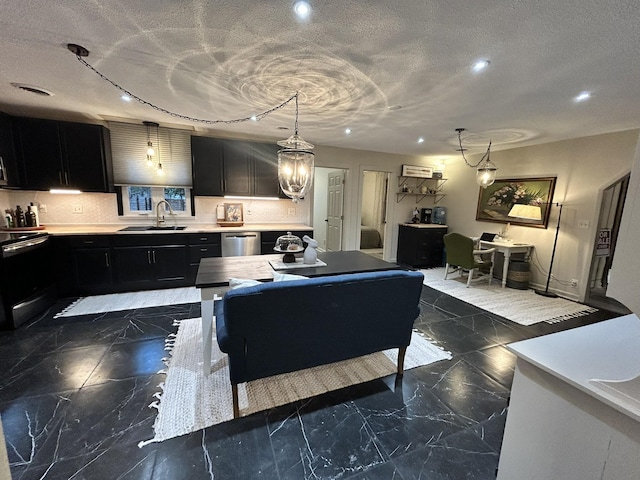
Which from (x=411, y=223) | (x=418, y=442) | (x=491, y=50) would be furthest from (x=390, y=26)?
(x=411, y=223)

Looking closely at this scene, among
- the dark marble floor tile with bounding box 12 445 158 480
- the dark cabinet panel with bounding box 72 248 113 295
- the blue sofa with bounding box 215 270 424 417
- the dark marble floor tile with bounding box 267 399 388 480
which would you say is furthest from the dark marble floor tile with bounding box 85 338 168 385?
the dark cabinet panel with bounding box 72 248 113 295

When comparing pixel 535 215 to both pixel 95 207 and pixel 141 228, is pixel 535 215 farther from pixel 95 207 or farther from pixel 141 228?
pixel 95 207

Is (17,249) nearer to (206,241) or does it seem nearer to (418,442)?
(206,241)

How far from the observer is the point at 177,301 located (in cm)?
366

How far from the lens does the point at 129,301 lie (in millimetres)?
3594

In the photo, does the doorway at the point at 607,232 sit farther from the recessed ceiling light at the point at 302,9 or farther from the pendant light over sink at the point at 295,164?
the recessed ceiling light at the point at 302,9

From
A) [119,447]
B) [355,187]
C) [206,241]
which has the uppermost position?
A: [355,187]

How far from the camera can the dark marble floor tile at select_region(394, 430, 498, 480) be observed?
1443 mm

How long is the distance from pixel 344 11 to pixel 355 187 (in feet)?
13.6

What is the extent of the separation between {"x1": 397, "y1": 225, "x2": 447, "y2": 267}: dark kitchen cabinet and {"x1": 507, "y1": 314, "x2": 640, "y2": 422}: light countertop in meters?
4.49

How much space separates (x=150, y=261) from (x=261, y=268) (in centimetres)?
241

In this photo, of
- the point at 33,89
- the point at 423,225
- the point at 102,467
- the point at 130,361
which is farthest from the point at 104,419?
the point at 423,225

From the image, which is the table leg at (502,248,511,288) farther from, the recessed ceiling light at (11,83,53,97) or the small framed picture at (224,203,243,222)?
the recessed ceiling light at (11,83,53,97)

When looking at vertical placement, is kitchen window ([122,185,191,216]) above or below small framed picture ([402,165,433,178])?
below
